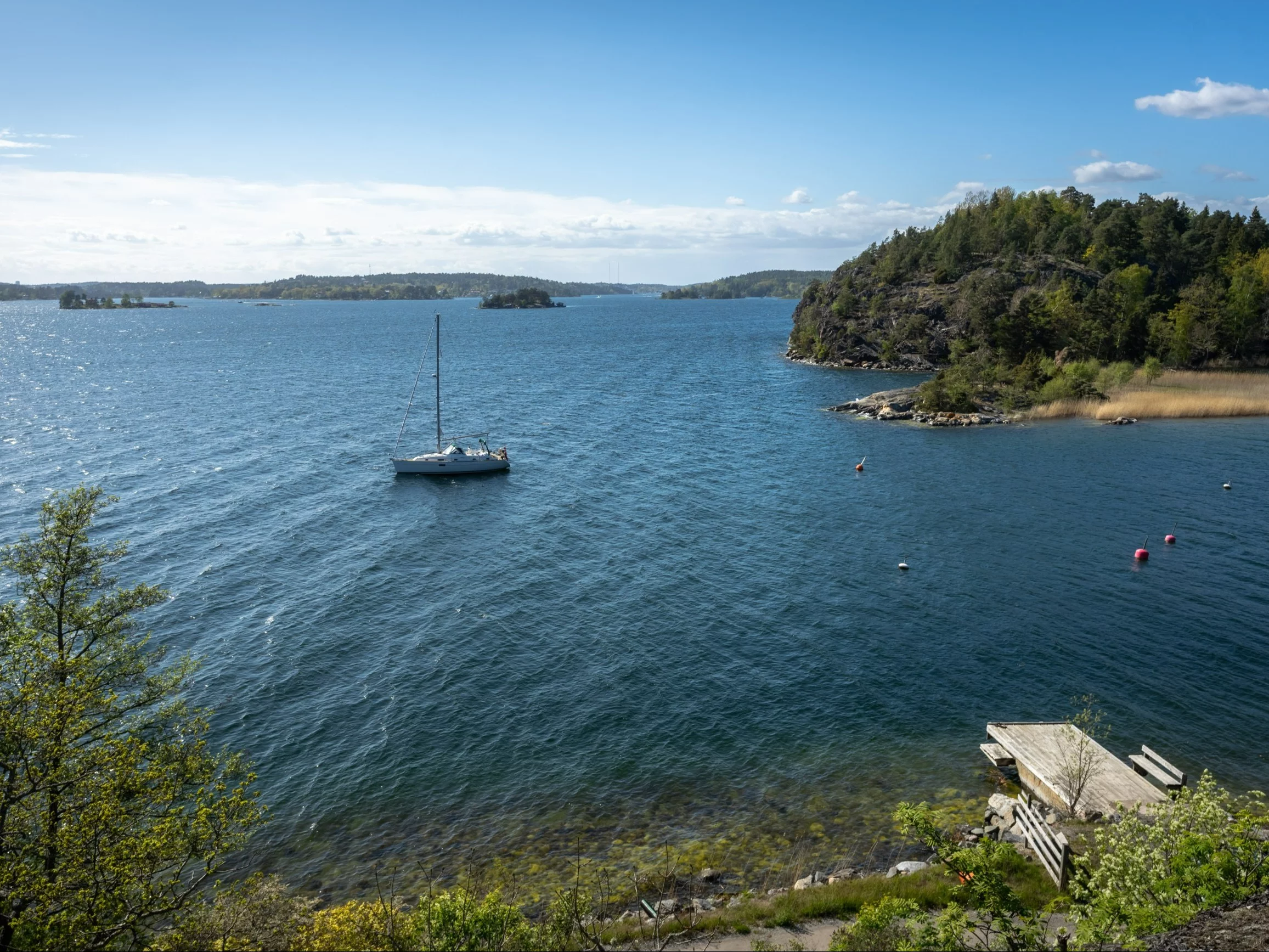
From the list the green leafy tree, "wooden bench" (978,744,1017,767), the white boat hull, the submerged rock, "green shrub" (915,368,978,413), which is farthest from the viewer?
"green shrub" (915,368,978,413)

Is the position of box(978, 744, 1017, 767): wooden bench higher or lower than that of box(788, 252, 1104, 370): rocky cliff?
lower

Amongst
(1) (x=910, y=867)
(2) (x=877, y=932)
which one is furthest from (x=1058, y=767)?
(2) (x=877, y=932)

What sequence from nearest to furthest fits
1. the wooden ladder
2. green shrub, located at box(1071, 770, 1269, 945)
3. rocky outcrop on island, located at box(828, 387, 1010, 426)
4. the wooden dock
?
1. green shrub, located at box(1071, 770, 1269, 945)
2. the wooden ladder
3. the wooden dock
4. rocky outcrop on island, located at box(828, 387, 1010, 426)

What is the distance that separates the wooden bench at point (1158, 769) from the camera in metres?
31.0

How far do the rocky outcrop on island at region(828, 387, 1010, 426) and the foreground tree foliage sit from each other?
98.1 m

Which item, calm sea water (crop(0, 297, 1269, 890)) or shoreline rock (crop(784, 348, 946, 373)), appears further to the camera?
shoreline rock (crop(784, 348, 946, 373))

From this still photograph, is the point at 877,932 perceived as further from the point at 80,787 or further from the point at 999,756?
the point at 80,787

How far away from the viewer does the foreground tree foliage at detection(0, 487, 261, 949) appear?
1875 centimetres

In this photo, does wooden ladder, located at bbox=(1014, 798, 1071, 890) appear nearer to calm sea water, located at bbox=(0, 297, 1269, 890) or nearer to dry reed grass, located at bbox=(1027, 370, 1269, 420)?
calm sea water, located at bbox=(0, 297, 1269, 890)

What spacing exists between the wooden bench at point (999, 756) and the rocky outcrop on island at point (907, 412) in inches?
2994

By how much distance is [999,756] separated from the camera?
34.4 m

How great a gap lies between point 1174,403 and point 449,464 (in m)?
93.0

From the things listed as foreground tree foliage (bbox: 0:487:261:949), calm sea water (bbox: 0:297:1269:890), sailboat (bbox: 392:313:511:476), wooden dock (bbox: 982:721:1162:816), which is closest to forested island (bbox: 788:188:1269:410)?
calm sea water (bbox: 0:297:1269:890)

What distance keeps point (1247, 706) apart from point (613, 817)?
31683 mm
